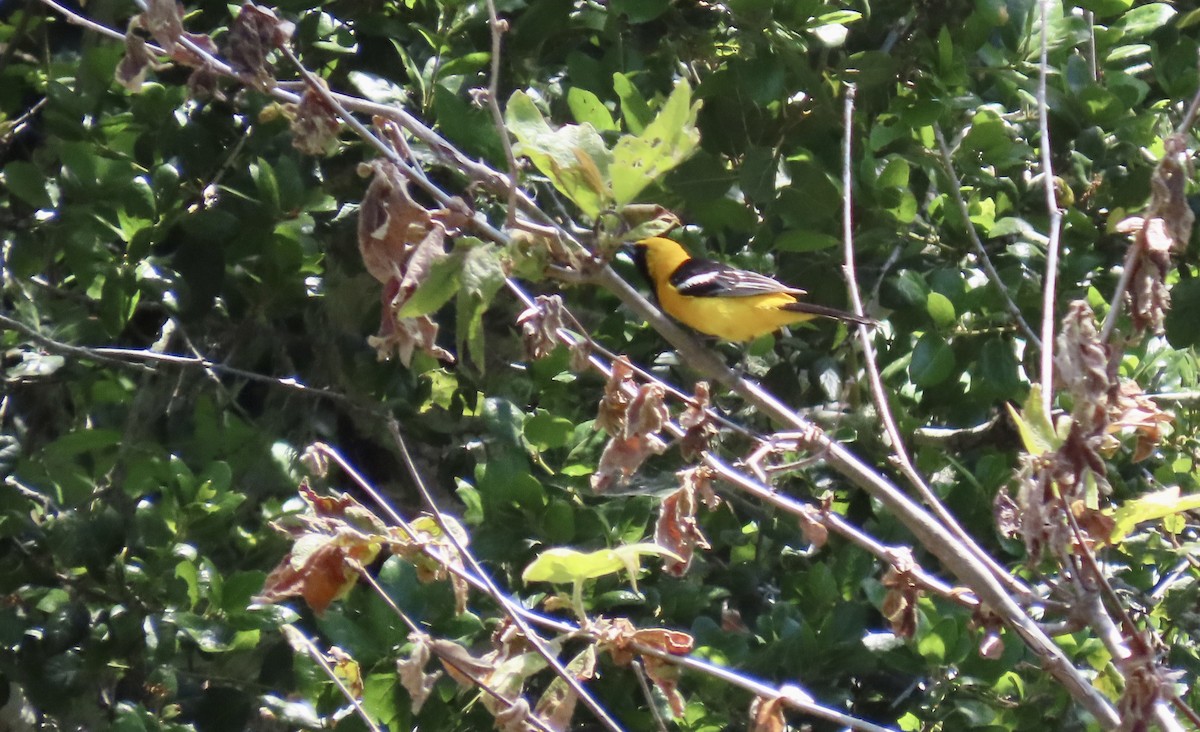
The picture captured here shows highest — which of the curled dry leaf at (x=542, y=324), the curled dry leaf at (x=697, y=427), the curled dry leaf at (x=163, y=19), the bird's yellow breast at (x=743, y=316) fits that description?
the curled dry leaf at (x=163, y=19)

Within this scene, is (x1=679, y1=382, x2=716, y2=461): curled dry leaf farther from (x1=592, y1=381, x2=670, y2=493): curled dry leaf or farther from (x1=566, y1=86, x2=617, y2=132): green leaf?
(x1=566, y1=86, x2=617, y2=132): green leaf

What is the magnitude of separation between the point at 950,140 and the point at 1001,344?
828mm

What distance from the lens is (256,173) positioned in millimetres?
3197

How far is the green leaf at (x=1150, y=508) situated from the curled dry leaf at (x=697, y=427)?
1.76ft

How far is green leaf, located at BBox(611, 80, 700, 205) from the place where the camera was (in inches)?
Answer: 59.5

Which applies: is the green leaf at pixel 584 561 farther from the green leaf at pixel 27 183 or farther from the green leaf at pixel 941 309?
the green leaf at pixel 27 183

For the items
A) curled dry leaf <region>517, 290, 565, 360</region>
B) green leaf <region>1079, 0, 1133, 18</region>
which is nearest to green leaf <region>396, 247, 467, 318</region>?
curled dry leaf <region>517, 290, 565, 360</region>

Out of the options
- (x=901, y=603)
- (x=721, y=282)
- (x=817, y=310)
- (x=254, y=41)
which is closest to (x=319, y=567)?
(x=254, y=41)

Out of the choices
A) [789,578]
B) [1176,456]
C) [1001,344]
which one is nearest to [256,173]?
[789,578]

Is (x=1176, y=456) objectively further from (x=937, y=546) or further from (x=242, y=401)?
(x=242, y=401)

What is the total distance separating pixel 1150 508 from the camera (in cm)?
144

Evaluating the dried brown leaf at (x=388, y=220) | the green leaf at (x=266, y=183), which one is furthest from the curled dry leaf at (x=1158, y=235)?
the green leaf at (x=266, y=183)

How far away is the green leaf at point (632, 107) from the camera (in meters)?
2.89

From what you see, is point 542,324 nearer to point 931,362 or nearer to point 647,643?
point 647,643
